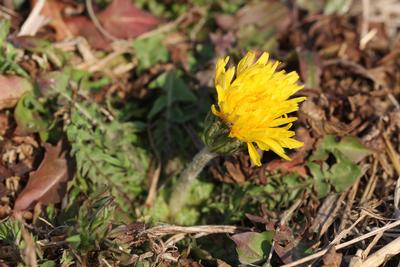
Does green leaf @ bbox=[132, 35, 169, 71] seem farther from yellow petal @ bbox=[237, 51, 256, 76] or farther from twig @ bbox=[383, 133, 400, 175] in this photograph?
twig @ bbox=[383, 133, 400, 175]

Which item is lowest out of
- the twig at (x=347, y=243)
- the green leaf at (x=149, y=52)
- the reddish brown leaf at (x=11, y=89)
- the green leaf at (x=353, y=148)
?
the twig at (x=347, y=243)

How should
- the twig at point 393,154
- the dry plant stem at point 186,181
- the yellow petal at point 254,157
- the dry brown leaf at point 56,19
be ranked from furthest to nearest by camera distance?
1. the dry brown leaf at point 56,19
2. the twig at point 393,154
3. the dry plant stem at point 186,181
4. the yellow petal at point 254,157

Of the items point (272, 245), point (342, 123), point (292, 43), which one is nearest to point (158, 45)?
point (292, 43)

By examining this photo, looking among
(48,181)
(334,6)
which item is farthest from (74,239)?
(334,6)

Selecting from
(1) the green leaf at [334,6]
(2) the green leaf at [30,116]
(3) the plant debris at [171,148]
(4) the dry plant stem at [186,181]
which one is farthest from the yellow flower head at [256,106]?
(1) the green leaf at [334,6]

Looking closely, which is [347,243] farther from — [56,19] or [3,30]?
[56,19]

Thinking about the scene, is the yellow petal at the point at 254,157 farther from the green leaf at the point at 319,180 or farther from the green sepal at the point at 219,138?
the green leaf at the point at 319,180

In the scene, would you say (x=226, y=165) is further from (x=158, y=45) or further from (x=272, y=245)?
(x=158, y=45)
